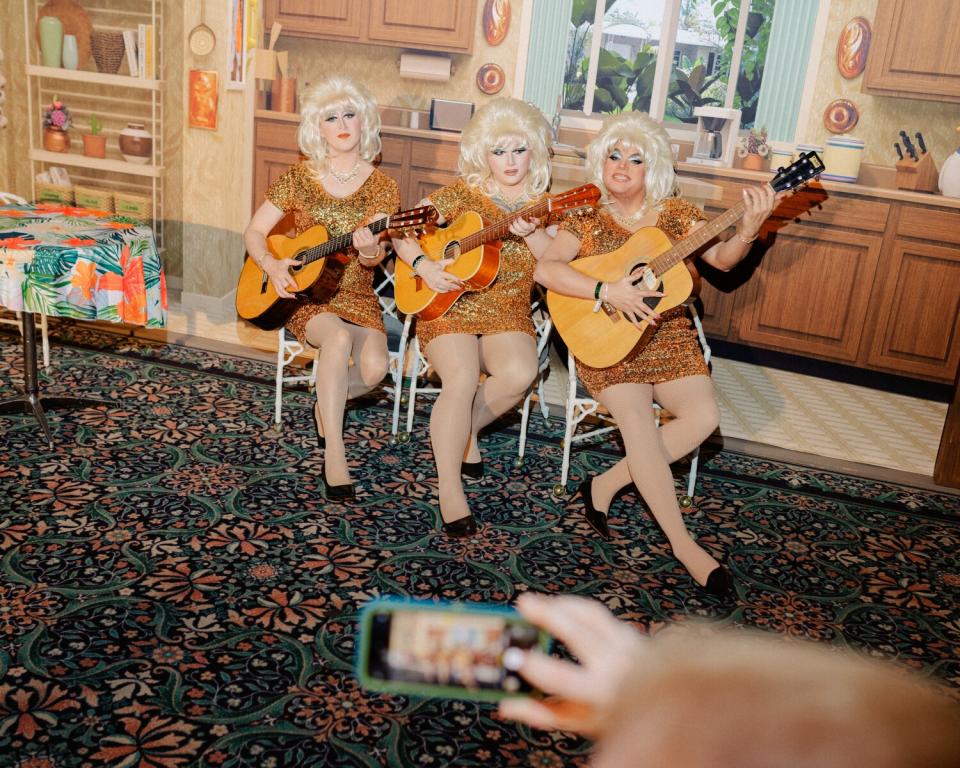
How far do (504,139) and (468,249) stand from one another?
0.39 meters

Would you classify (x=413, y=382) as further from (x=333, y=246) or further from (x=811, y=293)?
(x=811, y=293)

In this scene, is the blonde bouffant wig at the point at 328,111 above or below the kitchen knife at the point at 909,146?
below

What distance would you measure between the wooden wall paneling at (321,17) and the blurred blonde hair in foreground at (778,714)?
5029 millimetres

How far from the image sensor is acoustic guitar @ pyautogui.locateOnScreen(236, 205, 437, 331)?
2.88 m

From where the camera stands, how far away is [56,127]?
476 cm

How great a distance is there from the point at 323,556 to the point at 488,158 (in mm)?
1397

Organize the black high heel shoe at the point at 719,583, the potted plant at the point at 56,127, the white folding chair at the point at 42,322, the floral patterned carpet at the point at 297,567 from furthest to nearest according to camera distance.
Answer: the potted plant at the point at 56,127
the white folding chair at the point at 42,322
the black high heel shoe at the point at 719,583
the floral patterned carpet at the point at 297,567

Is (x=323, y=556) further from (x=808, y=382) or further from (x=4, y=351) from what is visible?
(x=808, y=382)

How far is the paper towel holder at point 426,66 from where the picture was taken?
5.10m

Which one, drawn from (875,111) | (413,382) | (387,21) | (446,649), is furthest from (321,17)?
(446,649)

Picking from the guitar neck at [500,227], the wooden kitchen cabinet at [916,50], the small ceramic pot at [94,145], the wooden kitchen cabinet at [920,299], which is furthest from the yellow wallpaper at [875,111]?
the small ceramic pot at [94,145]

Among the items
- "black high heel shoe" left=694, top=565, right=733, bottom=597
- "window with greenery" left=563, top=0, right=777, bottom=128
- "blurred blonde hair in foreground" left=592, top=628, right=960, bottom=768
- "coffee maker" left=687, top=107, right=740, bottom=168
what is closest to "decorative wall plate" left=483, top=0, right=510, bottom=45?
"window with greenery" left=563, top=0, right=777, bottom=128

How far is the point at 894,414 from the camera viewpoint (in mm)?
4293

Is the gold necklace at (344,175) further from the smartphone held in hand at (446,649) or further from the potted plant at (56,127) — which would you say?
the smartphone held in hand at (446,649)
